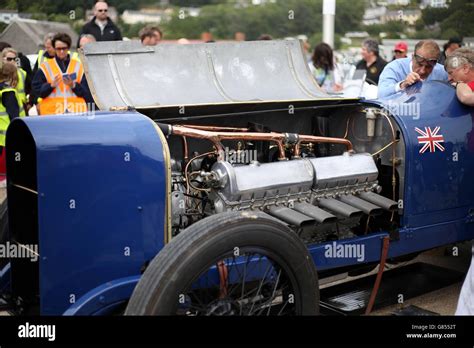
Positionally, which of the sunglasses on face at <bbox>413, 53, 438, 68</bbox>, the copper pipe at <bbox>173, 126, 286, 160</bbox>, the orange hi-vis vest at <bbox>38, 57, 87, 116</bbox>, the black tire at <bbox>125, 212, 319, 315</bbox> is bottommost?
the black tire at <bbox>125, 212, 319, 315</bbox>

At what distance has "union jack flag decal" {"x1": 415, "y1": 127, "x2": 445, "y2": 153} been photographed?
14.0ft

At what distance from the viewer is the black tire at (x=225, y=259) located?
2.92 metres

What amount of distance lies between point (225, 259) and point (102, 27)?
4.91 meters

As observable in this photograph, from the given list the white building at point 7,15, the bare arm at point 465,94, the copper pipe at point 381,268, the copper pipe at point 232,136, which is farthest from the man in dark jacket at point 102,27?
the copper pipe at point 381,268

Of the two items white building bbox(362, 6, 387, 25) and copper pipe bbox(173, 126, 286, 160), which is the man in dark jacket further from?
white building bbox(362, 6, 387, 25)

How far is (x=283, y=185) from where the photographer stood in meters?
3.80

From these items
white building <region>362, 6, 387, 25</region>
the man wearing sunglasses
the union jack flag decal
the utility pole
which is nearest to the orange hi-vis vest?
the man wearing sunglasses

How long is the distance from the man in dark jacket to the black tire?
186 inches

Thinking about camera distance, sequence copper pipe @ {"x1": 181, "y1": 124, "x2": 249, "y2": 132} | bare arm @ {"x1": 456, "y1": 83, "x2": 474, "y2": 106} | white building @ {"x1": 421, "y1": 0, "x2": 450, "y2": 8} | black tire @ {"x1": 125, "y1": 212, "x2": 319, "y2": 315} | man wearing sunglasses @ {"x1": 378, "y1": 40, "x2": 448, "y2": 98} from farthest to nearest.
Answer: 1. white building @ {"x1": 421, "y1": 0, "x2": 450, "y2": 8}
2. man wearing sunglasses @ {"x1": 378, "y1": 40, "x2": 448, "y2": 98}
3. bare arm @ {"x1": 456, "y1": 83, "x2": 474, "y2": 106}
4. copper pipe @ {"x1": 181, "y1": 124, "x2": 249, "y2": 132}
5. black tire @ {"x1": 125, "y1": 212, "x2": 319, "y2": 315}

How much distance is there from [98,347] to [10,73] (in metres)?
5.16

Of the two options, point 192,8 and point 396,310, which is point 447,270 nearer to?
point 396,310

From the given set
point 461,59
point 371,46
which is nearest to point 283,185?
point 461,59

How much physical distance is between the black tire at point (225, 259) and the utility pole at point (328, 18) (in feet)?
21.2

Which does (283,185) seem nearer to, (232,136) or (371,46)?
(232,136)
